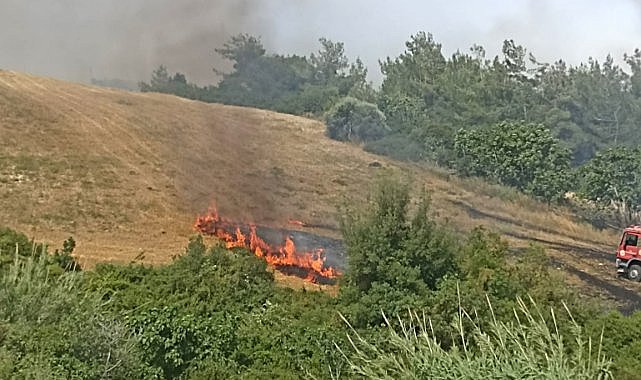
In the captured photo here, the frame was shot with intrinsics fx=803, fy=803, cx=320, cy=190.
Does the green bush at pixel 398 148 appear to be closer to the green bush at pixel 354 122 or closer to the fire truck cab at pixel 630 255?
the green bush at pixel 354 122

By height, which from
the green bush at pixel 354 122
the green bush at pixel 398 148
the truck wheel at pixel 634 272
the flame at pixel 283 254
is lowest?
the flame at pixel 283 254

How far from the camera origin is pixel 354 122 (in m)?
49.6

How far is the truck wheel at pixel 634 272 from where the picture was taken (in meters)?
30.3

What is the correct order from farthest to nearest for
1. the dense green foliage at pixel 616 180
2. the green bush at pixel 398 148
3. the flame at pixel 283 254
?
the green bush at pixel 398 148, the dense green foliage at pixel 616 180, the flame at pixel 283 254

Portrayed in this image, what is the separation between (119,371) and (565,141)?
52.2m

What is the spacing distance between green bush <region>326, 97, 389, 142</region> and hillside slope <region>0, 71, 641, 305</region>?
3.68 ft

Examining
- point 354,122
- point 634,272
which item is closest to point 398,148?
point 354,122

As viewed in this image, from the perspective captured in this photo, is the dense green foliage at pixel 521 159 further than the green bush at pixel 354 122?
No

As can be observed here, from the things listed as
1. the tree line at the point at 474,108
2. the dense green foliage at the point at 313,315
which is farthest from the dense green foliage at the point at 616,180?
the dense green foliage at the point at 313,315

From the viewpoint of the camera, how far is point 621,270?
30.8 m

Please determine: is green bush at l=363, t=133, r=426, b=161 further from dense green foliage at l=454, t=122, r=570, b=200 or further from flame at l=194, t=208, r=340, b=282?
flame at l=194, t=208, r=340, b=282

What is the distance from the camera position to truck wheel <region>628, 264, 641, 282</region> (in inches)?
1193

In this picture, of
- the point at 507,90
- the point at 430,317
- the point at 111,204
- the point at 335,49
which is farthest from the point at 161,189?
the point at 335,49

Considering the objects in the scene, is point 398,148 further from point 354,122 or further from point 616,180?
point 616,180
